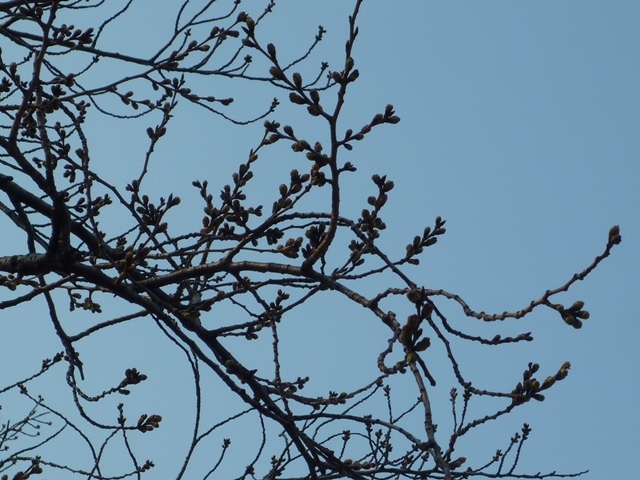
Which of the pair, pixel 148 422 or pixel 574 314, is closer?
pixel 574 314

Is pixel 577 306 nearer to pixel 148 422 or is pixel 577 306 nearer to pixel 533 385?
pixel 533 385

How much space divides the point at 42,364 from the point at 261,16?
2780 millimetres

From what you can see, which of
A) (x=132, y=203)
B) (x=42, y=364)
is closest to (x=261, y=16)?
(x=132, y=203)

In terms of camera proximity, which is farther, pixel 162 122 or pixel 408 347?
pixel 162 122

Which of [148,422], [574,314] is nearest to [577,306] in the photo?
[574,314]

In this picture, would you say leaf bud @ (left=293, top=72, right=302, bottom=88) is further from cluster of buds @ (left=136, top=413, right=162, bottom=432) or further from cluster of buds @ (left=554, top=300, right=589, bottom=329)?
cluster of buds @ (left=136, top=413, right=162, bottom=432)

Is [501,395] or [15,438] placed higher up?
[15,438]

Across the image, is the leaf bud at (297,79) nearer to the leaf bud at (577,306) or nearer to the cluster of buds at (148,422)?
the leaf bud at (577,306)

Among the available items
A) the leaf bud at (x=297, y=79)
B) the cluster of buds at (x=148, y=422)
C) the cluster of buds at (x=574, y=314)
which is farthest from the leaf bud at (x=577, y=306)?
the cluster of buds at (x=148, y=422)

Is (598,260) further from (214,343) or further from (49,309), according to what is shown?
(49,309)

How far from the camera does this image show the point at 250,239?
2.93 meters

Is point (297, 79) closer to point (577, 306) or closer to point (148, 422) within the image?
point (577, 306)

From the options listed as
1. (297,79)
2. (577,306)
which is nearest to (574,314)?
(577,306)

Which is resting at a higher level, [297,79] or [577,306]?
[297,79]
